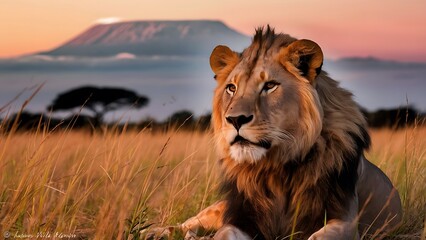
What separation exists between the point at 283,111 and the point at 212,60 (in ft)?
2.74

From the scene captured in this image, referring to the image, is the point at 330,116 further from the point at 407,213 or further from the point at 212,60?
the point at 407,213

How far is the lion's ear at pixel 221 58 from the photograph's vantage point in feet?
15.8

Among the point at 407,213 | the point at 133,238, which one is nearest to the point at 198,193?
the point at 407,213

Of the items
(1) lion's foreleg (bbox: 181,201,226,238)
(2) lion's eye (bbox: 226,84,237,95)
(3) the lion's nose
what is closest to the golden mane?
(2) lion's eye (bbox: 226,84,237,95)

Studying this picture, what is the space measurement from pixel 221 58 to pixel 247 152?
3.02 feet

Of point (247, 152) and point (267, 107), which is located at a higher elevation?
point (267, 107)

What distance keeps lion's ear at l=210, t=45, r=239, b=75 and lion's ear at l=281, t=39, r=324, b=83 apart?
42 cm

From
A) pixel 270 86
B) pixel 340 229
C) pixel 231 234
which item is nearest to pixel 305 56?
pixel 270 86

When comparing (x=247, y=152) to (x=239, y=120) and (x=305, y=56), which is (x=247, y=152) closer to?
(x=239, y=120)

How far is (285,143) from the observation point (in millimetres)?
4359

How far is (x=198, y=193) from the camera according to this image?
698cm

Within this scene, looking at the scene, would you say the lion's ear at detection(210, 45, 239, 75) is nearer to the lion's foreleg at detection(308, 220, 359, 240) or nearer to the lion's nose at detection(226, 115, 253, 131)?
the lion's nose at detection(226, 115, 253, 131)

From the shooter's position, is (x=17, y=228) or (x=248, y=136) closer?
(x=248, y=136)

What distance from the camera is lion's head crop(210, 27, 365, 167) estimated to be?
13.9 ft
